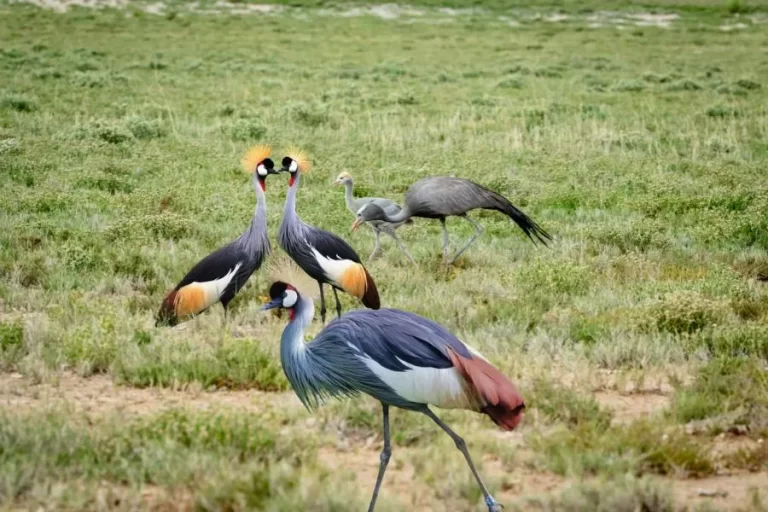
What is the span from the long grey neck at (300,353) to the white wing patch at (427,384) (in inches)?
11.0

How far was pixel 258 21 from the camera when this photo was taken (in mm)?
45969

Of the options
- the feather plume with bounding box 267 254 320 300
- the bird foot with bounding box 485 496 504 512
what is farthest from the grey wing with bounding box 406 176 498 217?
the bird foot with bounding box 485 496 504 512

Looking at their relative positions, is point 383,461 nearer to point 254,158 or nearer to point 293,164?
point 293,164

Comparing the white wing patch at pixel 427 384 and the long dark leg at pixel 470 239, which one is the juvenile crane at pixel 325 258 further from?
the white wing patch at pixel 427 384

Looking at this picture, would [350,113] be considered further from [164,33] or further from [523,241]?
[164,33]

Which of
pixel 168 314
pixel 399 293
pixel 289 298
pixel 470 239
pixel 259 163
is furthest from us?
pixel 470 239

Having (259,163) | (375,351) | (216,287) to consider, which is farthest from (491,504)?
(259,163)

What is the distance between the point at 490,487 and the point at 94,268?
5.68 m

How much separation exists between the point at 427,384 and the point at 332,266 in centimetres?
316

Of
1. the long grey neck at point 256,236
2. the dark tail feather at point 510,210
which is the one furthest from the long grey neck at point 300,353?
the dark tail feather at point 510,210

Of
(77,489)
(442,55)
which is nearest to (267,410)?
(77,489)

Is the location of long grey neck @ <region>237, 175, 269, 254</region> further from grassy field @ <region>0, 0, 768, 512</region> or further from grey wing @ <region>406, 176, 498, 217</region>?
grey wing @ <region>406, 176, 498, 217</region>

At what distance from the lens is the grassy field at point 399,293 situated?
530 centimetres

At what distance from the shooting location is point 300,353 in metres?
5.11
